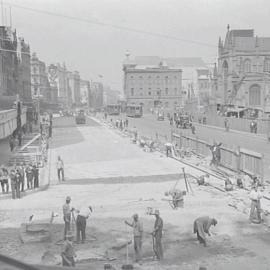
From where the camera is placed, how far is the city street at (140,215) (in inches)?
522

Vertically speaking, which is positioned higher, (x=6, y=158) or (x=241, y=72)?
(x=241, y=72)

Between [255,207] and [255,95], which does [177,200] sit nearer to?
[255,207]

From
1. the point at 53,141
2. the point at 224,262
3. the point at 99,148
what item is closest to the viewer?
the point at 224,262

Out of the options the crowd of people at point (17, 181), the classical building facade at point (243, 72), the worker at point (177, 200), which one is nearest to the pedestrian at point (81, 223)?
the worker at point (177, 200)

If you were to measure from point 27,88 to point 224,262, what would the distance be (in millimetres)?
107010

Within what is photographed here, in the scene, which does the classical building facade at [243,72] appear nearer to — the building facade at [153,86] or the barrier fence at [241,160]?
the building facade at [153,86]

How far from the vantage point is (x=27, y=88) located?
115m

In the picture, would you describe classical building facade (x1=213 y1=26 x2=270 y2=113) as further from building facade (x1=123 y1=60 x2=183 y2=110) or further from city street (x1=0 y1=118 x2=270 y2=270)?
city street (x1=0 y1=118 x2=270 y2=270)

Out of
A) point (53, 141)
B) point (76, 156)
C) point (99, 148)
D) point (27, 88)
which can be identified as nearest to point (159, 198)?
point (76, 156)

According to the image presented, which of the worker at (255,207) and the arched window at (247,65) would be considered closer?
the worker at (255,207)

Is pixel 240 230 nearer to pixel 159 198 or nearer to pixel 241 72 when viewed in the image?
pixel 159 198

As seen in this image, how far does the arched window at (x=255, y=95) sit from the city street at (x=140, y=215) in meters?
74.8

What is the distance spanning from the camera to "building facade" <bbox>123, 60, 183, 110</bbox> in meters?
168

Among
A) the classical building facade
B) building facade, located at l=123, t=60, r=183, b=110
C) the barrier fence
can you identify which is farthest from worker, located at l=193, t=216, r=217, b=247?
building facade, located at l=123, t=60, r=183, b=110
